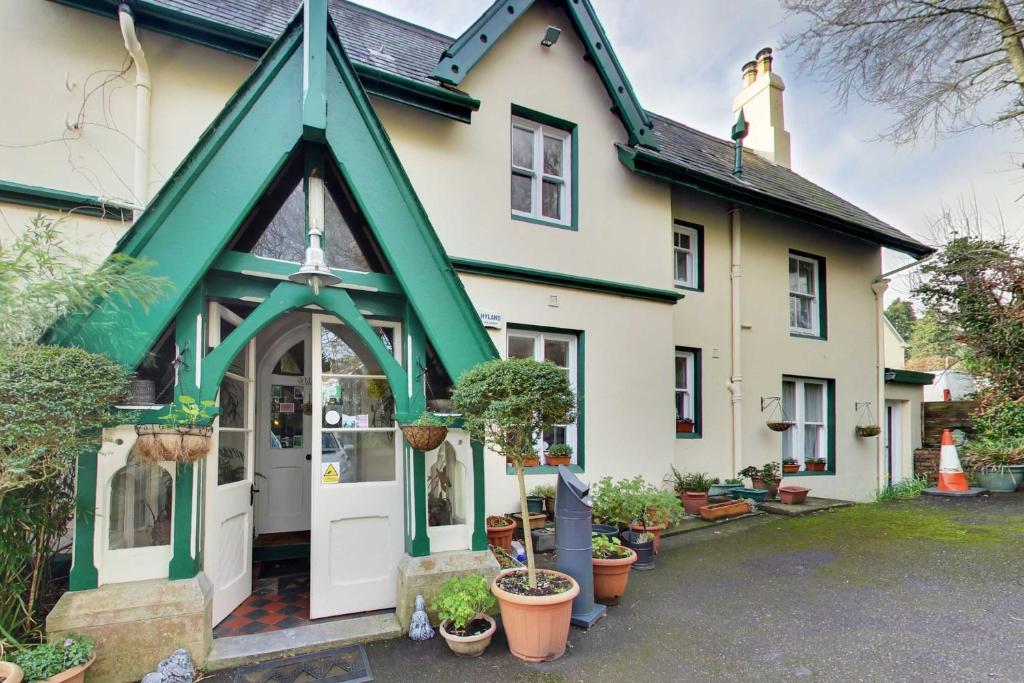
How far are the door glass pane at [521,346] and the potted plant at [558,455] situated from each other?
4.28 ft

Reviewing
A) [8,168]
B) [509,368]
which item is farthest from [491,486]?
[8,168]

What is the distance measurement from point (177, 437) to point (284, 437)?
369cm

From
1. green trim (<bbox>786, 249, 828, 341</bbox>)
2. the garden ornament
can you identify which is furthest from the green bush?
green trim (<bbox>786, 249, 828, 341</bbox>)

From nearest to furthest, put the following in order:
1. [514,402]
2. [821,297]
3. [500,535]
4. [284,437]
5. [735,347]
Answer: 1. [514,402]
2. [500,535]
3. [284,437]
4. [735,347]
5. [821,297]

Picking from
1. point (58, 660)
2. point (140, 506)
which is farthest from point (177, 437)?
point (58, 660)

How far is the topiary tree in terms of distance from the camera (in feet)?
11.8

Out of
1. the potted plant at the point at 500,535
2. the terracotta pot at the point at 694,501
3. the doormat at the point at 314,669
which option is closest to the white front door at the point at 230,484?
the doormat at the point at 314,669

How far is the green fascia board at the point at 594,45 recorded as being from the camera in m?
6.72

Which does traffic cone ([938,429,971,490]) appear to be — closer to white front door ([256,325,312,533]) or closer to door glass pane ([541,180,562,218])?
door glass pane ([541,180,562,218])

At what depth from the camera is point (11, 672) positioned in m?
2.82

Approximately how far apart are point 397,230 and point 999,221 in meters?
12.5

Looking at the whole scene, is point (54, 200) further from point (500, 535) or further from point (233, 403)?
point (500, 535)

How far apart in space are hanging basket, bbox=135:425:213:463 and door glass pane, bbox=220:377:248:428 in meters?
0.83

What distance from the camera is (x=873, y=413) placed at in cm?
1089
